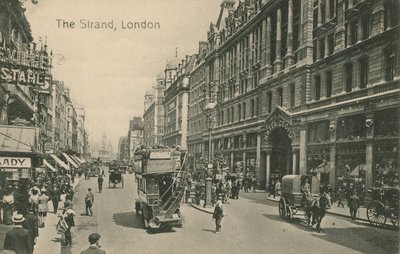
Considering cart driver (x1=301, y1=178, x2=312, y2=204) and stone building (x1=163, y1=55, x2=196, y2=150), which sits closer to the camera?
cart driver (x1=301, y1=178, x2=312, y2=204)

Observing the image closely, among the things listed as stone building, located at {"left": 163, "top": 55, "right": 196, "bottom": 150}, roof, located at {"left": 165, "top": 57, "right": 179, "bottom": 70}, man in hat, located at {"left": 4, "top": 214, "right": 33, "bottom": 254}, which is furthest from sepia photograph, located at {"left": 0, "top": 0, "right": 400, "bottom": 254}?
roof, located at {"left": 165, "top": 57, "right": 179, "bottom": 70}

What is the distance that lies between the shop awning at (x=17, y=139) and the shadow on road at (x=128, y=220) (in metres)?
5.57

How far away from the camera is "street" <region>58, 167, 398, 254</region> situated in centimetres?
1427

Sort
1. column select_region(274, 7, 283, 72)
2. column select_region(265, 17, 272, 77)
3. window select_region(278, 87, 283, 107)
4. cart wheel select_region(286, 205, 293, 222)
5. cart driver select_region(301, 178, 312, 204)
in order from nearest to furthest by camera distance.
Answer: cart driver select_region(301, 178, 312, 204) < cart wheel select_region(286, 205, 293, 222) < window select_region(278, 87, 283, 107) < column select_region(274, 7, 283, 72) < column select_region(265, 17, 272, 77)

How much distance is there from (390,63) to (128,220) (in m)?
17.9

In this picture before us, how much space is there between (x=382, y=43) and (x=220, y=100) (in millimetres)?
35668

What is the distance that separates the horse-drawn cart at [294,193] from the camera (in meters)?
19.9

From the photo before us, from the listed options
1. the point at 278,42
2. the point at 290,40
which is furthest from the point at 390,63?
the point at 278,42

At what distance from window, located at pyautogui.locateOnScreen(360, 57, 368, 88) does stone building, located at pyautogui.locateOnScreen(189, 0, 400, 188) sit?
68 millimetres

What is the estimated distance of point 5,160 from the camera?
14.4m

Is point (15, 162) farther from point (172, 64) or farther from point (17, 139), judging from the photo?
point (172, 64)

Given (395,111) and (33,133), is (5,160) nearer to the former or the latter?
(33,133)

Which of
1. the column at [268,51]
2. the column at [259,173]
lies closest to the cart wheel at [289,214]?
the column at [259,173]

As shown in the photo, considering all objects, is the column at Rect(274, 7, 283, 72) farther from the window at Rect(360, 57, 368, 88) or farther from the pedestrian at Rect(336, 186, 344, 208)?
the pedestrian at Rect(336, 186, 344, 208)
